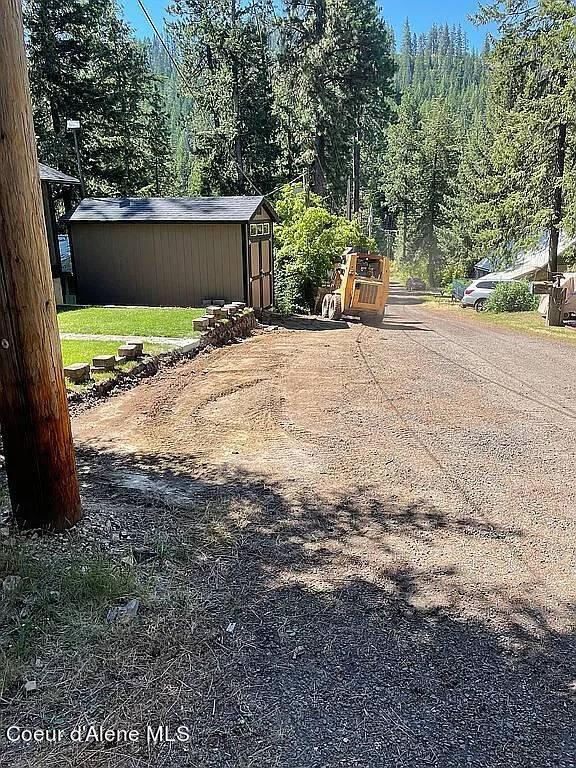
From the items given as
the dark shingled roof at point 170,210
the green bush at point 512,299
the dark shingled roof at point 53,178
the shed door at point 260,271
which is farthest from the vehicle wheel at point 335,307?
the dark shingled roof at point 53,178

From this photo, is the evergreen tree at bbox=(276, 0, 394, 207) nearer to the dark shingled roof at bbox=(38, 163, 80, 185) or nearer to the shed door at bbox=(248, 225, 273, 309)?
the shed door at bbox=(248, 225, 273, 309)

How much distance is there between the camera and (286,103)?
1107 inches

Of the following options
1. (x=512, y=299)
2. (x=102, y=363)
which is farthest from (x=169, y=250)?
(x=512, y=299)

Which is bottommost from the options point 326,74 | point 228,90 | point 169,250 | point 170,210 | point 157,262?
point 157,262

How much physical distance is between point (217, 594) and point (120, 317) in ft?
35.1

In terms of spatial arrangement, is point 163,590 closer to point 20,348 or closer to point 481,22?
point 20,348

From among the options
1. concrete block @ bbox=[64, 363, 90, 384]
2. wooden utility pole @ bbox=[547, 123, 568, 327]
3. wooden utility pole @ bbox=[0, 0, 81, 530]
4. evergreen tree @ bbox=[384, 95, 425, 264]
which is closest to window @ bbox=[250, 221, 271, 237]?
wooden utility pole @ bbox=[547, 123, 568, 327]

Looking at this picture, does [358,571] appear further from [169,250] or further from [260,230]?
[260,230]

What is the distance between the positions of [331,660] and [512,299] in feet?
67.7

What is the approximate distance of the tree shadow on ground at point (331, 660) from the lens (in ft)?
7.19

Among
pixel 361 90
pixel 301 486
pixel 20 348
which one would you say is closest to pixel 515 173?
pixel 361 90

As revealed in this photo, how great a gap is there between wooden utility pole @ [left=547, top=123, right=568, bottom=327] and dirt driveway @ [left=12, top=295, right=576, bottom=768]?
10.0 meters

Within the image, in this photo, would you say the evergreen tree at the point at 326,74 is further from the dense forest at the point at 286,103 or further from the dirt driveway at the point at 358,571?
the dirt driveway at the point at 358,571

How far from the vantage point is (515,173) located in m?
20.2
